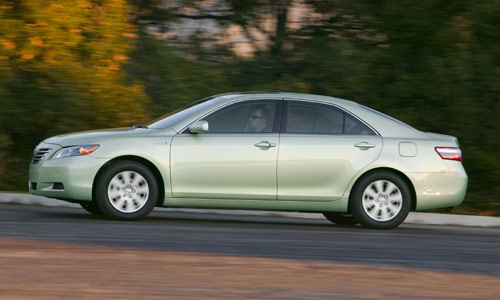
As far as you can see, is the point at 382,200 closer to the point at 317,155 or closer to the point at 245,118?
the point at 317,155

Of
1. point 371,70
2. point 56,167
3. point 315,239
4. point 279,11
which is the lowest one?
point 315,239

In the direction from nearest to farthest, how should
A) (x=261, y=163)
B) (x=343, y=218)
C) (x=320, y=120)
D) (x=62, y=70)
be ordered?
1. (x=261, y=163)
2. (x=320, y=120)
3. (x=343, y=218)
4. (x=62, y=70)

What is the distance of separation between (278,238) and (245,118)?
1846mm

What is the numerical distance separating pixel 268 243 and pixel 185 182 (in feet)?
5.88

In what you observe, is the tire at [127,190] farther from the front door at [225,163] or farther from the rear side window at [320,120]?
the rear side window at [320,120]

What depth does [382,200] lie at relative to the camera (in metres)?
11.2

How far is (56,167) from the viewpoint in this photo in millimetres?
10750

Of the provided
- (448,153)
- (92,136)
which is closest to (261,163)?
(92,136)

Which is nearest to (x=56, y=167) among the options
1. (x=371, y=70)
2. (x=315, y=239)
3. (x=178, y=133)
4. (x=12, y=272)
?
(x=178, y=133)

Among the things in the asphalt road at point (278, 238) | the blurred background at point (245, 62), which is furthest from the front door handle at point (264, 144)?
the blurred background at point (245, 62)

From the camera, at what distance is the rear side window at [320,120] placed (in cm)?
1120

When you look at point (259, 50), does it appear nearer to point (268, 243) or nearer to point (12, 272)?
point (268, 243)

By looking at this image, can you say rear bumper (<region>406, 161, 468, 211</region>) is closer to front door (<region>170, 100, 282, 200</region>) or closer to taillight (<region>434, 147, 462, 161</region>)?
taillight (<region>434, 147, 462, 161</region>)

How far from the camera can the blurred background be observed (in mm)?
17047
